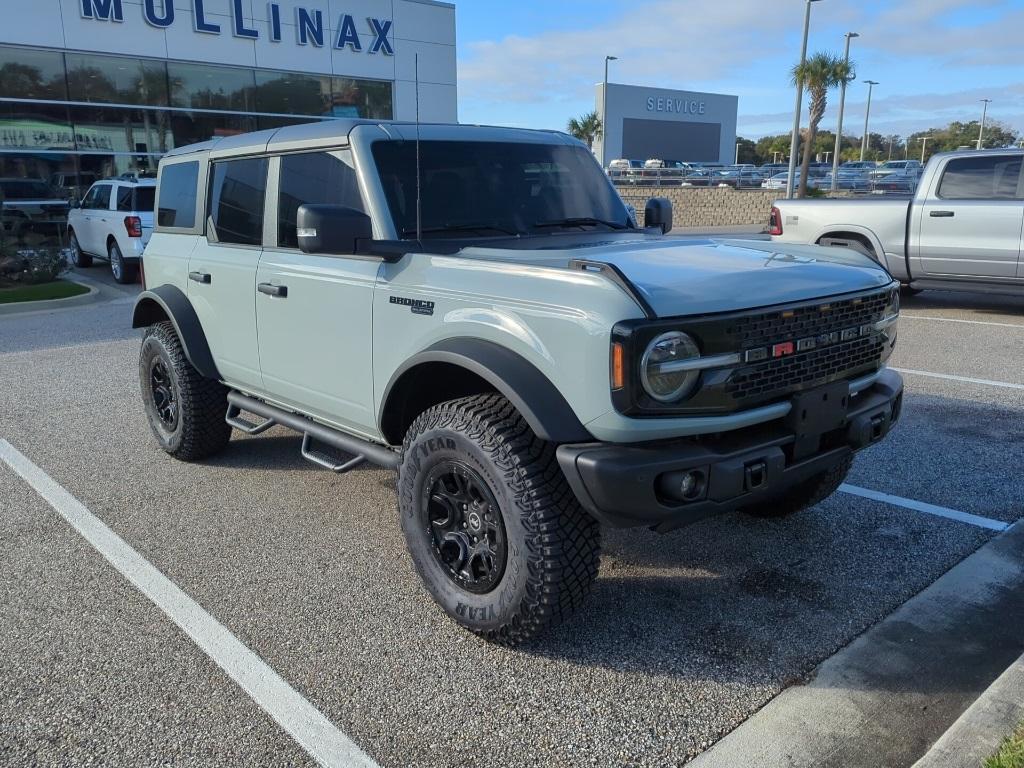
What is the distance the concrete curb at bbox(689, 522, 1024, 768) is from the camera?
259 cm

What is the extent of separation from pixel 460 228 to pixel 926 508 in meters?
2.87

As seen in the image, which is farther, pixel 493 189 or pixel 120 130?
pixel 120 130

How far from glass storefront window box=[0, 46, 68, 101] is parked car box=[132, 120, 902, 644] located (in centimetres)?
1687

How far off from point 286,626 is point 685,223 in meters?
30.9

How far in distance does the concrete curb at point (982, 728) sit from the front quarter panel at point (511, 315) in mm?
1407

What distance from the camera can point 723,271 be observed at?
3.12 m

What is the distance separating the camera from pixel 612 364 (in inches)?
107

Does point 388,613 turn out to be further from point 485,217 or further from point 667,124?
point 667,124

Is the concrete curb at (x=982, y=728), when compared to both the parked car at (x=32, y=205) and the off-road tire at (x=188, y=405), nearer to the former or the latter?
the off-road tire at (x=188, y=405)

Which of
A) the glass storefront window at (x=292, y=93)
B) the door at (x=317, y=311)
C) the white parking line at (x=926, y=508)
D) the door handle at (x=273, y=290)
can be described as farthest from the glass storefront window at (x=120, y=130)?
the white parking line at (x=926, y=508)

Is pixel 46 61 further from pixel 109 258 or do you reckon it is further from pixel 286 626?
pixel 286 626

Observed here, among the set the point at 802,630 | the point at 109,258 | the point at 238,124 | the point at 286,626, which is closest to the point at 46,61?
the point at 238,124

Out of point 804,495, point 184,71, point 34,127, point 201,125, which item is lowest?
point 804,495

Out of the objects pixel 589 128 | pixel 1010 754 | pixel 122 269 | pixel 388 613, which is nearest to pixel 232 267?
pixel 388 613
